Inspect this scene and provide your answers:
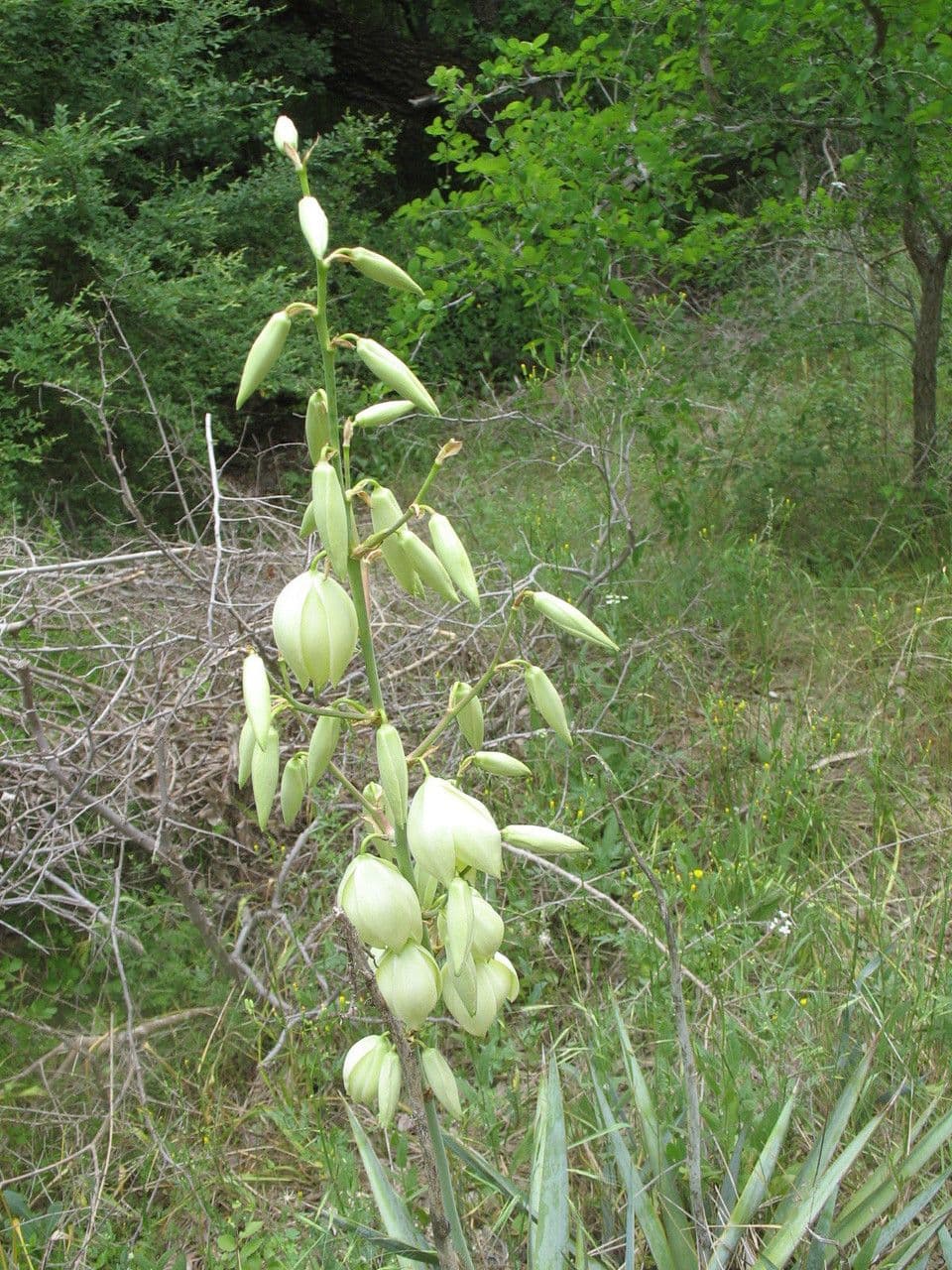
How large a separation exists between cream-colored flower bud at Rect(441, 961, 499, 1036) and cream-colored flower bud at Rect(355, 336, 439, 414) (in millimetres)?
584

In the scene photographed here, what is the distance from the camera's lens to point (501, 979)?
3.95 ft

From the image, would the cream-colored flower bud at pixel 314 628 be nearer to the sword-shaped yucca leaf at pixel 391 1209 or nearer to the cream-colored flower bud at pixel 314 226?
the cream-colored flower bud at pixel 314 226

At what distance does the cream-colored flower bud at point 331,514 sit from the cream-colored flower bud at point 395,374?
0.12m

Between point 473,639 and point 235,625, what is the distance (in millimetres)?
725

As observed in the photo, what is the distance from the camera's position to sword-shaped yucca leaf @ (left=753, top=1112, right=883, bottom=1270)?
1.41 m

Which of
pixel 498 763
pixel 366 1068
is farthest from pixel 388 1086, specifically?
pixel 498 763

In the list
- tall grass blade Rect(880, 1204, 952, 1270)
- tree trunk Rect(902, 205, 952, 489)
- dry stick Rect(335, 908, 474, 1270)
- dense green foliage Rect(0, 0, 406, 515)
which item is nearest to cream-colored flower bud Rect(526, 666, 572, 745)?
dry stick Rect(335, 908, 474, 1270)

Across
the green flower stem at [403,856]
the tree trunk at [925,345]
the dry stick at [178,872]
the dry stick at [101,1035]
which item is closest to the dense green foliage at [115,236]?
the dry stick at [178,872]

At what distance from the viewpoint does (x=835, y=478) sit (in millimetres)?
4273

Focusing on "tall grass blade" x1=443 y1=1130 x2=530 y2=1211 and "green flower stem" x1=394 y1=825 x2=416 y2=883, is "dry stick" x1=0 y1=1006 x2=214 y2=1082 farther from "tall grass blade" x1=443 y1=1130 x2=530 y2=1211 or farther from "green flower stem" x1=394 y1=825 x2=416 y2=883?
"green flower stem" x1=394 y1=825 x2=416 y2=883

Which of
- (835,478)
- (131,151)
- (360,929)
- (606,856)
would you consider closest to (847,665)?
(606,856)

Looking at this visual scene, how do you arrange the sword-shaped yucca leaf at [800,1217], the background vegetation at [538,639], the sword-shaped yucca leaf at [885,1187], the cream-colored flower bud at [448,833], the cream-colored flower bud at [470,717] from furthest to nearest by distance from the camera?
the background vegetation at [538,639]
the sword-shaped yucca leaf at [885,1187]
the sword-shaped yucca leaf at [800,1217]
the cream-colored flower bud at [470,717]
the cream-colored flower bud at [448,833]

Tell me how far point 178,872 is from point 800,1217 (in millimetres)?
1458

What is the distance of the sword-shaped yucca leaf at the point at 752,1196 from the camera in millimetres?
1449
